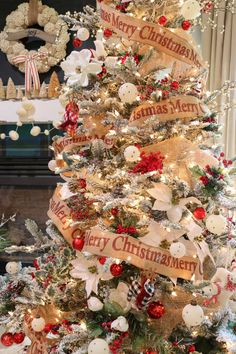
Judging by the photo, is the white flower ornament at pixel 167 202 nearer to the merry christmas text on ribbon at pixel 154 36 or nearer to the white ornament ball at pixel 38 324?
the merry christmas text on ribbon at pixel 154 36

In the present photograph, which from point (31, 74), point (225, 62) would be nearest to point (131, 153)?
point (225, 62)

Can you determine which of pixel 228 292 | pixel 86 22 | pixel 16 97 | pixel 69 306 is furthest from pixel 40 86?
pixel 228 292

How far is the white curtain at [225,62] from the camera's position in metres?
3.50

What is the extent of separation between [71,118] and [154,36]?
0.53 metres

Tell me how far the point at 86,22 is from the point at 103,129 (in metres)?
0.50

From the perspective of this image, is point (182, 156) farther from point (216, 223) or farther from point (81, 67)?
point (81, 67)

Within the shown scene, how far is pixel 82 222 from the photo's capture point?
202 cm

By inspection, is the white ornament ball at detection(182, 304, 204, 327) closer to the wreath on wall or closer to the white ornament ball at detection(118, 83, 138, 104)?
the white ornament ball at detection(118, 83, 138, 104)

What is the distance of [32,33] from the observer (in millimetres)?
3836

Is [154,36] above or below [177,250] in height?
above

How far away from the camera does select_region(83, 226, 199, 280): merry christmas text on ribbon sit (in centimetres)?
183

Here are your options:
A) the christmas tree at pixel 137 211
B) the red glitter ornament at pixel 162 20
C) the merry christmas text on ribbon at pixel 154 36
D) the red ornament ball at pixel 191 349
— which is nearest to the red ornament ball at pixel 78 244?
the christmas tree at pixel 137 211

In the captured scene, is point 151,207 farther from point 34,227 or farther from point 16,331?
point 16,331

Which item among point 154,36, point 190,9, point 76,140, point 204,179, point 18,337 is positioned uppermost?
point 190,9
